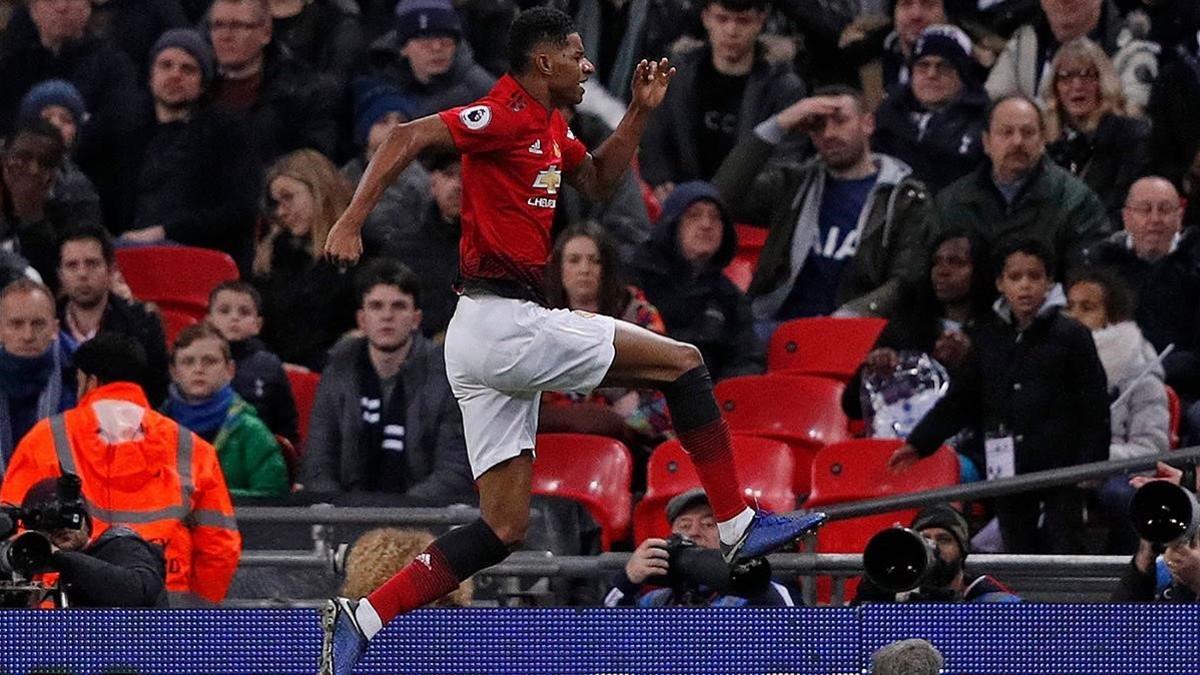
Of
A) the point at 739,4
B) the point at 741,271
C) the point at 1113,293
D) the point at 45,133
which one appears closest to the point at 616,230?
the point at 741,271

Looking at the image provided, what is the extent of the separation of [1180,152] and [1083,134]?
1.48 ft

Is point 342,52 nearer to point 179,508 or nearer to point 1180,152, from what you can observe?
point 1180,152

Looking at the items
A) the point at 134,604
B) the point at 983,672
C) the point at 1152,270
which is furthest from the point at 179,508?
the point at 1152,270

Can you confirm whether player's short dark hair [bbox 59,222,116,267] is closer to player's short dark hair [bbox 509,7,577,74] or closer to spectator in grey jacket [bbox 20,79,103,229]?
spectator in grey jacket [bbox 20,79,103,229]

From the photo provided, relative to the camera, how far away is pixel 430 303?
12445mm

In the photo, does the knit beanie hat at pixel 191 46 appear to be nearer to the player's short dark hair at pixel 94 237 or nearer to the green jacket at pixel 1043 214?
the player's short dark hair at pixel 94 237

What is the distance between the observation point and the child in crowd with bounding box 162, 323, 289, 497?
1113cm

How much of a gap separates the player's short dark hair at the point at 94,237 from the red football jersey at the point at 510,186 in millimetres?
4178

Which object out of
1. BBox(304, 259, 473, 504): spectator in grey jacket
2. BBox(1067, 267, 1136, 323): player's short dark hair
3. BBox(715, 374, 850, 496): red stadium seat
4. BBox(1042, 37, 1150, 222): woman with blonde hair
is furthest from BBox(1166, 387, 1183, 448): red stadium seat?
BBox(304, 259, 473, 504): spectator in grey jacket

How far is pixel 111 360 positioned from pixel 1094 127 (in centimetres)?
508

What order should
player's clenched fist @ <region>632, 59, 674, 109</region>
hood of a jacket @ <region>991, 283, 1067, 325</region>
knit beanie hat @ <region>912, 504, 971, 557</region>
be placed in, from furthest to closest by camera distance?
hood of a jacket @ <region>991, 283, 1067, 325</region> < knit beanie hat @ <region>912, 504, 971, 557</region> < player's clenched fist @ <region>632, 59, 674, 109</region>

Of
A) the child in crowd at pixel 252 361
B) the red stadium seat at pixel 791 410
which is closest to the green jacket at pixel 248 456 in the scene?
the child in crowd at pixel 252 361

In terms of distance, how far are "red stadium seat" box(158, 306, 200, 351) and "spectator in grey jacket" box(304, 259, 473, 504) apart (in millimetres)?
1502

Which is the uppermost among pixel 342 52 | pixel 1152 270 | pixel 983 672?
pixel 342 52
